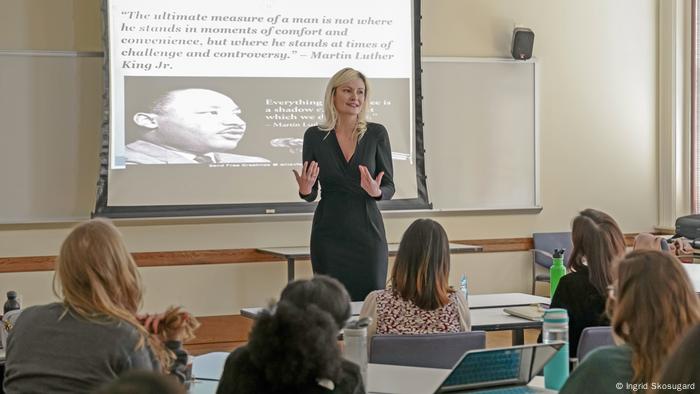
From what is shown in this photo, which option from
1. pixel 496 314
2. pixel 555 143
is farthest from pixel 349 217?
pixel 555 143

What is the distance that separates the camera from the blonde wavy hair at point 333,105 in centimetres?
469

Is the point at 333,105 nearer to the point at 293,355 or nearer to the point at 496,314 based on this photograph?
the point at 496,314

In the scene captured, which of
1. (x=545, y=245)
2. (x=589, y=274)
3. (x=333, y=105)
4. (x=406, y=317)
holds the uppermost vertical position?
(x=333, y=105)

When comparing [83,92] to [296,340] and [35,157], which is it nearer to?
[35,157]

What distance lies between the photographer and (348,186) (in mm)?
4754

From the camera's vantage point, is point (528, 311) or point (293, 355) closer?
point (293, 355)

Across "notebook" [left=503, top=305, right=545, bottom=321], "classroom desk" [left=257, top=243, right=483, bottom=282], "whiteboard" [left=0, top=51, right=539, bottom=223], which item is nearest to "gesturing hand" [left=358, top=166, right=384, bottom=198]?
"notebook" [left=503, top=305, right=545, bottom=321]

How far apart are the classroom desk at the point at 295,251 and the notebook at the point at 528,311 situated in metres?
2.58

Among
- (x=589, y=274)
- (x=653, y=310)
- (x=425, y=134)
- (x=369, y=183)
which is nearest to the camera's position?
(x=653, y=310)

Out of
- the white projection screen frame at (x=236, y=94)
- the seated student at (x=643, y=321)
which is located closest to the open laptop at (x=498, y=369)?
the seated student at (x=643, y=321)

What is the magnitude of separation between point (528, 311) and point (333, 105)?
4.77 ft

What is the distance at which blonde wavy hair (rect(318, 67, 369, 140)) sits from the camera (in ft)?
15.4

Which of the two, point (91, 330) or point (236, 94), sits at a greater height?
point (236, 94)

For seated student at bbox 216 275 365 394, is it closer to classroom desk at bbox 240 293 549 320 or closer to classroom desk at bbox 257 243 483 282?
classroom desk at bbox 240 293 549 320
